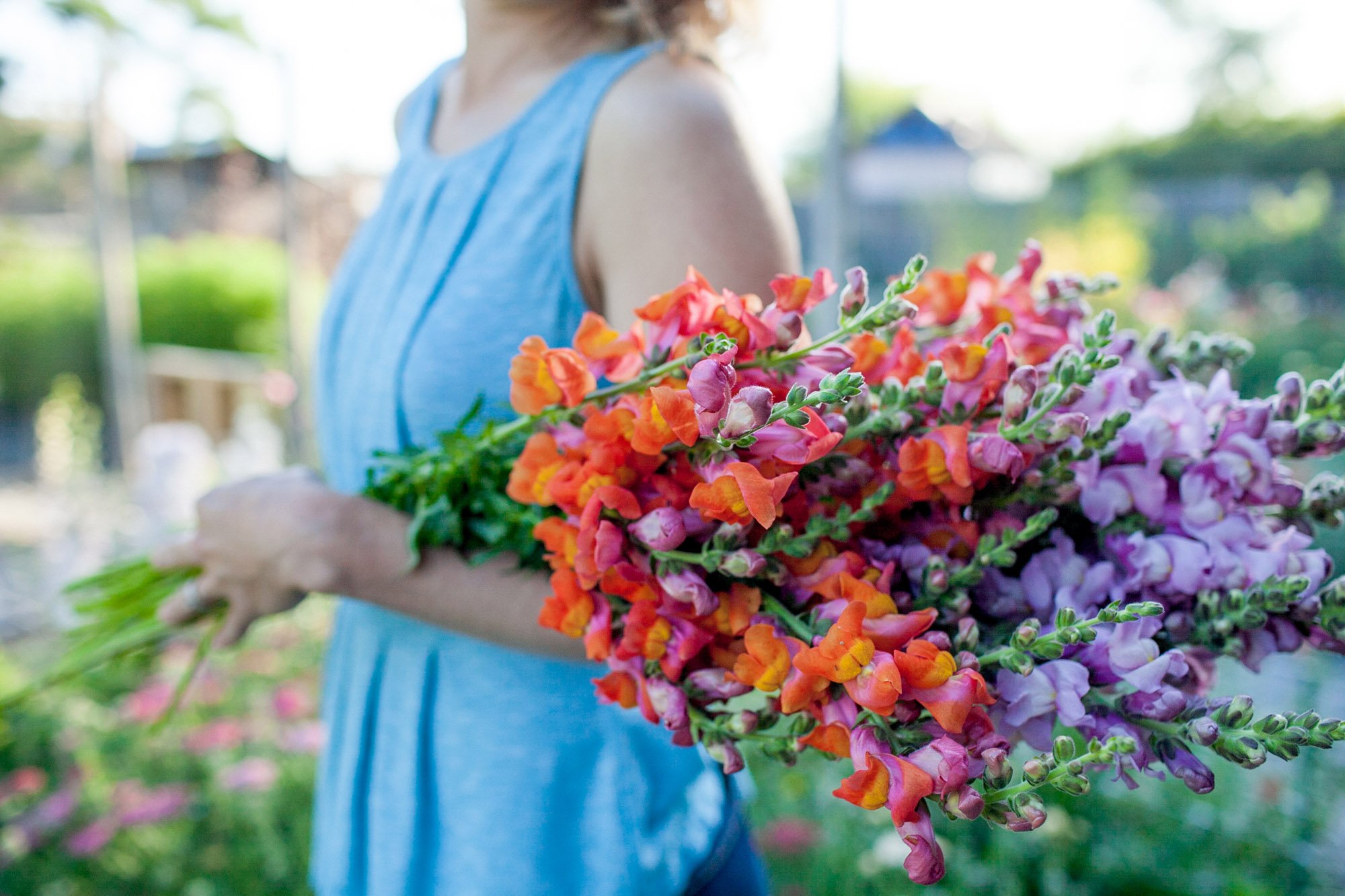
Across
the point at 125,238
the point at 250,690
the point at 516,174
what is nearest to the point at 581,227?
the point at 516,174

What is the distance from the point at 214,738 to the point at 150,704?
286mm

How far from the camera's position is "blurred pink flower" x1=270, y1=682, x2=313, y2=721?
114 inches

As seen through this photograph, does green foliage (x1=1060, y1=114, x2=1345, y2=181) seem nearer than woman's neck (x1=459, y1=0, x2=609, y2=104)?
No

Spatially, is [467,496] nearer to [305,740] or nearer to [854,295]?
[854,295]

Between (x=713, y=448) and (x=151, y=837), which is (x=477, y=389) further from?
(x=151, y=837)

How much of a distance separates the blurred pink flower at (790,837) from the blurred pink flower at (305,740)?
119cm

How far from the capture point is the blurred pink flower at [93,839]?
2.52 m

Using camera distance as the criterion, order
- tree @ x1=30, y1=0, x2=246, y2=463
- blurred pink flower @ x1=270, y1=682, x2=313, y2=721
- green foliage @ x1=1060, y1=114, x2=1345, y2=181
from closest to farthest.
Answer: blurred pink flower @ x1=270, y1=682, x2=313, y2=721 < tree @ x1=30, y1=0, x2=246, y2=463 < green foliage @ x1=1060, y1=114, x2=1345, y2=181

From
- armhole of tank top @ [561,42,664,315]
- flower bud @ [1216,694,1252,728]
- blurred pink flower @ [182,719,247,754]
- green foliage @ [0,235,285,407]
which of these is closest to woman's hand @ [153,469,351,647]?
armhole of tank top @ [561,42,664,315]

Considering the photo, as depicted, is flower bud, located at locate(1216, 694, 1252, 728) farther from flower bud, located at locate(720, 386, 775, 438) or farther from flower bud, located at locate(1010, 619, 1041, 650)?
flower bud, located at locate(720, 386, 775, 438)

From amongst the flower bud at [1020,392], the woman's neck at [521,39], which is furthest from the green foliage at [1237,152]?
the flower bud at [1020,392]

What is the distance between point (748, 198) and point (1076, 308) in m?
0.30

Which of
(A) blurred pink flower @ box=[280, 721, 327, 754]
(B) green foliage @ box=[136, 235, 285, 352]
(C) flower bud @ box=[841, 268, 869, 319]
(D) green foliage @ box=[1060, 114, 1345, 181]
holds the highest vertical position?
(D) green foliage @ box=[1060, 114, 1345, 181]

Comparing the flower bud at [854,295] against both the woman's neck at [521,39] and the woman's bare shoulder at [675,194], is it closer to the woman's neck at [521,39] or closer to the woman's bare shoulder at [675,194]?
the woman's bare shoulder at [675,194]
